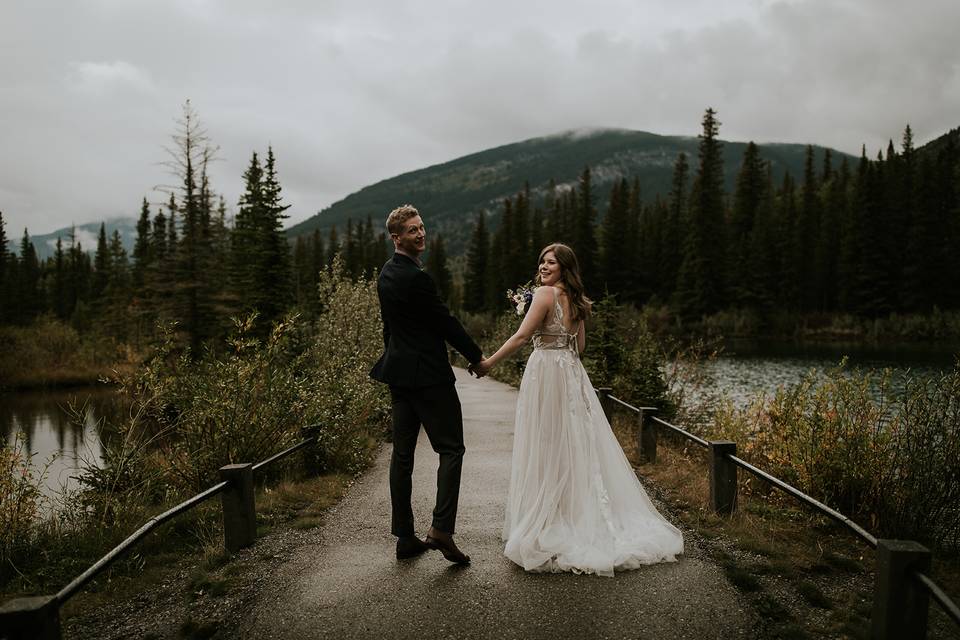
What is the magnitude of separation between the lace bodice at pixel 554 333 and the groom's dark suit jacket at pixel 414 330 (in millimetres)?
848

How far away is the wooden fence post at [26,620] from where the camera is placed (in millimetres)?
2670

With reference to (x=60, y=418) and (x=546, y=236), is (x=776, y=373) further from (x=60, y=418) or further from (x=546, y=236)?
(x=546, y=236)

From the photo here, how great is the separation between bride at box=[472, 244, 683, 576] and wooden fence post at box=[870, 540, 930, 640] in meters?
1.56

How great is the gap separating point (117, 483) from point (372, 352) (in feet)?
26.0


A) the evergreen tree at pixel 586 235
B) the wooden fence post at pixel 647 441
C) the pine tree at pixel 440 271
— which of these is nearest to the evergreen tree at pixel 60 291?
the pine tree at pixel 440 271

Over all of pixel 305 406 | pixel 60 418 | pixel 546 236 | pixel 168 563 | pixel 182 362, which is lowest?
pixel 60 418

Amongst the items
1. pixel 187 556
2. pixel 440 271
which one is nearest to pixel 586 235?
pixel 440 271

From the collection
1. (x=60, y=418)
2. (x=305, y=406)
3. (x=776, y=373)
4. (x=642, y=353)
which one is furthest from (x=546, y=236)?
(x=305, y=406)

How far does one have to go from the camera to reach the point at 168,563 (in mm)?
5211

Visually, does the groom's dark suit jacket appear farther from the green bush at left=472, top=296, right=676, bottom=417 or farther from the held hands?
the green bush at left=472, top=296, right=676, bottom=417

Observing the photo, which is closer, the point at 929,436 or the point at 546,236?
the point at 929,436

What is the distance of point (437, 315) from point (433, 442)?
94 centimetres

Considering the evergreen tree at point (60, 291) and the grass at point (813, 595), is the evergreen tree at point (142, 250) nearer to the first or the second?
the evergreen tree at point (60, 291)

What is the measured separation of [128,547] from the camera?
377 cm
